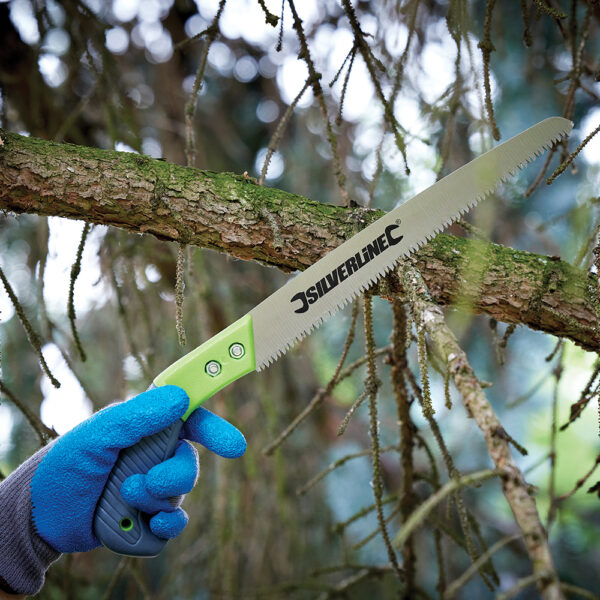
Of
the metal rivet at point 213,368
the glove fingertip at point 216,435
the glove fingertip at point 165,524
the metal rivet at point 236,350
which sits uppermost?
the metal rivet at point 236,350

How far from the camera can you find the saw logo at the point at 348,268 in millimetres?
1112

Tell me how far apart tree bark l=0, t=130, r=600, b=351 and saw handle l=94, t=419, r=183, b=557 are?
0.39 m

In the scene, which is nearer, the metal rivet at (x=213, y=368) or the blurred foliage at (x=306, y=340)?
the metal rivet at (x=213, y=368)

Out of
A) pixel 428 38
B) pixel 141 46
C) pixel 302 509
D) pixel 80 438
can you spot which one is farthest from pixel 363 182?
pixel 80 438

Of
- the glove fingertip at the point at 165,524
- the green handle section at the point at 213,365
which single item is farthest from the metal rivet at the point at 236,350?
the glove fingertip at the point at 165,524

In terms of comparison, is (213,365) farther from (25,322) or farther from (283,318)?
(25,322)

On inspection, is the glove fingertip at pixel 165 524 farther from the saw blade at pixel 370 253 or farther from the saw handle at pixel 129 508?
the saw blade at pixel 370 253

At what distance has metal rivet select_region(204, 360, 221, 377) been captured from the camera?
110cm

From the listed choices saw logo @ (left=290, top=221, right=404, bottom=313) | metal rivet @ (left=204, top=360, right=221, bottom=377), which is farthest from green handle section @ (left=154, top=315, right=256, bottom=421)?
saw logo @ (left=290, top=221, right=404, bottom=313)

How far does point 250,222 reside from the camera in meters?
1.10

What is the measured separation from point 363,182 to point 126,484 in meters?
1.99

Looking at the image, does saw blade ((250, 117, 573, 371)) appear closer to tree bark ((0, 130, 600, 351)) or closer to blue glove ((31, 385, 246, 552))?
Answer: tree bark ((0, 130, 600, 351))

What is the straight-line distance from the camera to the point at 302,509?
2.66 metres

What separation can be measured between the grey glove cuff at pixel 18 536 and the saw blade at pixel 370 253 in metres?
0.53
